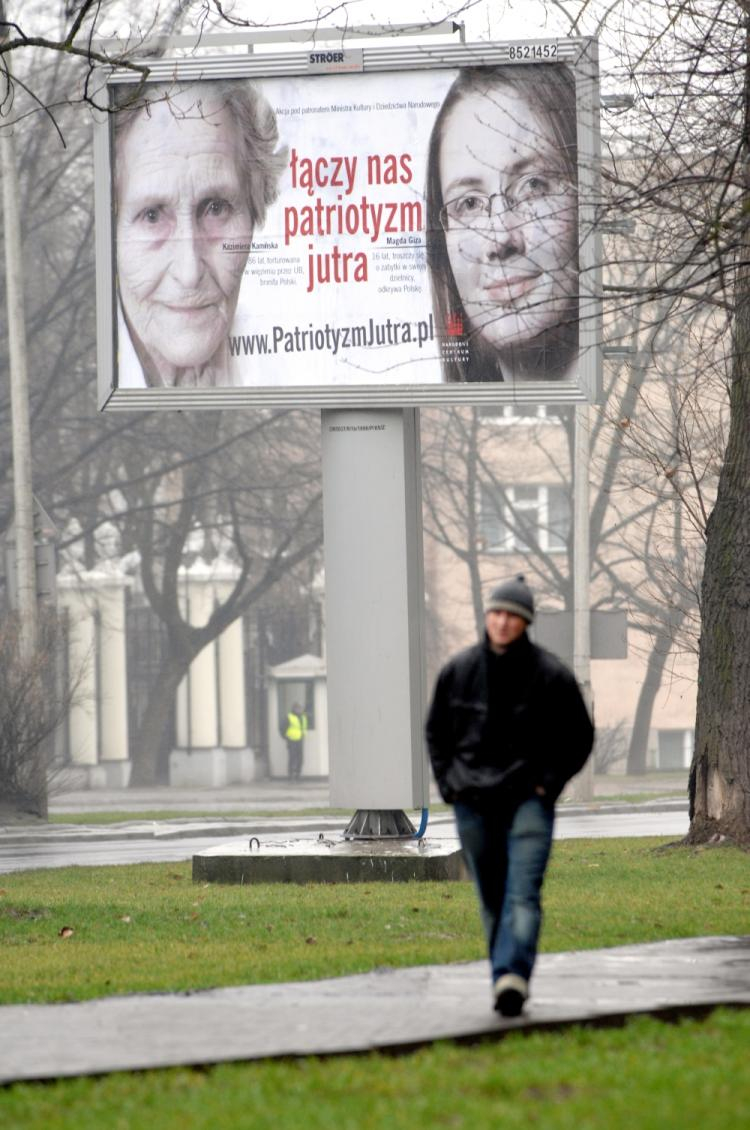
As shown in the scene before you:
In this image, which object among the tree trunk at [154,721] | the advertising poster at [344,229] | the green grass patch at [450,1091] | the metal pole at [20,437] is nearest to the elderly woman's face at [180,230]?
the advertising poster at [344,229]

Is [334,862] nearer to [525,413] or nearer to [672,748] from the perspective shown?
[525,413]

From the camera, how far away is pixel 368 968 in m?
8.98

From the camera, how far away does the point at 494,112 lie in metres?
15.4

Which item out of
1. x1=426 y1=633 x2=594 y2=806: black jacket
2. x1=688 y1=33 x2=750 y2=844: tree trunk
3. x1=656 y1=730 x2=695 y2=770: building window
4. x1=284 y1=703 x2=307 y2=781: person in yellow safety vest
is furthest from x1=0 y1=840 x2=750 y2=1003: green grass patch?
x1=656 y1=730 x2=695 y2=770: building window

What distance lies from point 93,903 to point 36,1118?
817cm

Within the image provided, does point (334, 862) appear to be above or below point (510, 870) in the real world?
below

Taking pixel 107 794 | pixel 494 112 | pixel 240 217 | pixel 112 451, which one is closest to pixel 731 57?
pixel 494 112

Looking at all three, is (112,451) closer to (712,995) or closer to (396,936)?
(396,936)

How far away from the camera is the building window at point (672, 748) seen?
206 feet

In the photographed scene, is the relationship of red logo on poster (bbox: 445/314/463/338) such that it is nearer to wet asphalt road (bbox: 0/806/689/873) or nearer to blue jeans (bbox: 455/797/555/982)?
wet asphalt road (bbox: 0/806/689/873)

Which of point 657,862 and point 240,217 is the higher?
point 240,217

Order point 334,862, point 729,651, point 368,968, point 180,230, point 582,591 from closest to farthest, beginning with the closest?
point 368,968 → point 334,862 → point 180,230 → point 729,651 → point 582,591

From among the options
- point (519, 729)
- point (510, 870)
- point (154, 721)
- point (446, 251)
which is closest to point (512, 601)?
point (519, 729)

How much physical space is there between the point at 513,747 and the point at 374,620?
863 cm
